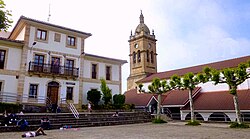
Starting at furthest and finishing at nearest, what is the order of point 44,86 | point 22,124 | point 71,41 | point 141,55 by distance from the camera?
point 141,55 < point 71,41 < point 44,86 < point 22,124

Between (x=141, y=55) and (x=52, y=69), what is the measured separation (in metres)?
27.2

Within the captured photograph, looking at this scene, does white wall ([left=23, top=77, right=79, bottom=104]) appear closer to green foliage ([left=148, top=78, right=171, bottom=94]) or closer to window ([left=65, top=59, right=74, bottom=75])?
window ([left=65, top=59, right=74, bottom=75])

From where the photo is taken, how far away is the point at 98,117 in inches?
742

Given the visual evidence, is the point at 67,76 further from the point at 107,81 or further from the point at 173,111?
the point at 173,111

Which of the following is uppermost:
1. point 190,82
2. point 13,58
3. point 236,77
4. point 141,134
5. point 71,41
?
point 71,41

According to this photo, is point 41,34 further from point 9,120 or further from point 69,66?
point 9,120

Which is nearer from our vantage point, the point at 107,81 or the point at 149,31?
the point at 107,81

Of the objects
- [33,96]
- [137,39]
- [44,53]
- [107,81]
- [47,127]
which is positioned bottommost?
[47,127]

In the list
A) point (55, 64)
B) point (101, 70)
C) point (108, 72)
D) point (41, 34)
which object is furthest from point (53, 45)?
point (108, 72)

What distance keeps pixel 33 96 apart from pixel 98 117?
7.10 meters

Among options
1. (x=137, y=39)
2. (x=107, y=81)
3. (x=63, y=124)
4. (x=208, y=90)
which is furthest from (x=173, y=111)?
(x=137, y=39)

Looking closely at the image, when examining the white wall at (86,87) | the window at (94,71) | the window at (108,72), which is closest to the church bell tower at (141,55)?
the window at (108,72)

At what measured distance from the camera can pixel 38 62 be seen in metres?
21.3

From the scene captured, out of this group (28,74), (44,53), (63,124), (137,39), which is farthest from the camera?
(137,39)
